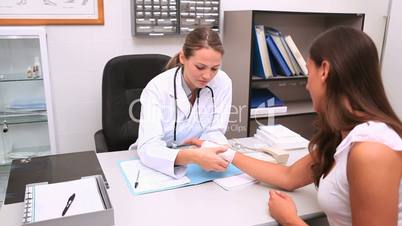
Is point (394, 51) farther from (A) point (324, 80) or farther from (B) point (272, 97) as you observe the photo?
(A) point (324, 80)

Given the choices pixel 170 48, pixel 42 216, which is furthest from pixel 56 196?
pixel 170 48

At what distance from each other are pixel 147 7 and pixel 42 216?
5.32 ft

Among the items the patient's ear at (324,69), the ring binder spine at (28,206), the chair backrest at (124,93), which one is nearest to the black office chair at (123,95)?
the chair backrest at (124,93)

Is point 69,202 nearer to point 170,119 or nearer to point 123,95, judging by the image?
point 170,119

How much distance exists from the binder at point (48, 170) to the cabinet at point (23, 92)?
0.80 m

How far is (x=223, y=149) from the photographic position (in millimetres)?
1322

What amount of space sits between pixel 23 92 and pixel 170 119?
44.3 inches

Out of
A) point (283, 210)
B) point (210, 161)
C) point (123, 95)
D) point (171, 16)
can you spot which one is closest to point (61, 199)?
point (210, 161)

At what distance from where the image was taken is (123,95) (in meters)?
1.92

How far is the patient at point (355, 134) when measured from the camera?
828mm

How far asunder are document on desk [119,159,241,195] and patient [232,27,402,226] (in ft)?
0.95

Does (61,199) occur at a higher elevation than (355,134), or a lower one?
lower

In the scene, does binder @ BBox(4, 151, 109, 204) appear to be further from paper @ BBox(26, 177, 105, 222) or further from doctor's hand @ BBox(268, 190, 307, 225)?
doctor's hand @ BBox(268, 190, 307, 225)

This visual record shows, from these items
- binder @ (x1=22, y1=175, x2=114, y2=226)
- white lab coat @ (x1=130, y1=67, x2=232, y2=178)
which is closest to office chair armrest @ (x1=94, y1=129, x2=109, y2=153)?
white lab coat @ (x1=130, y1=67, x2=232, y2=178)
